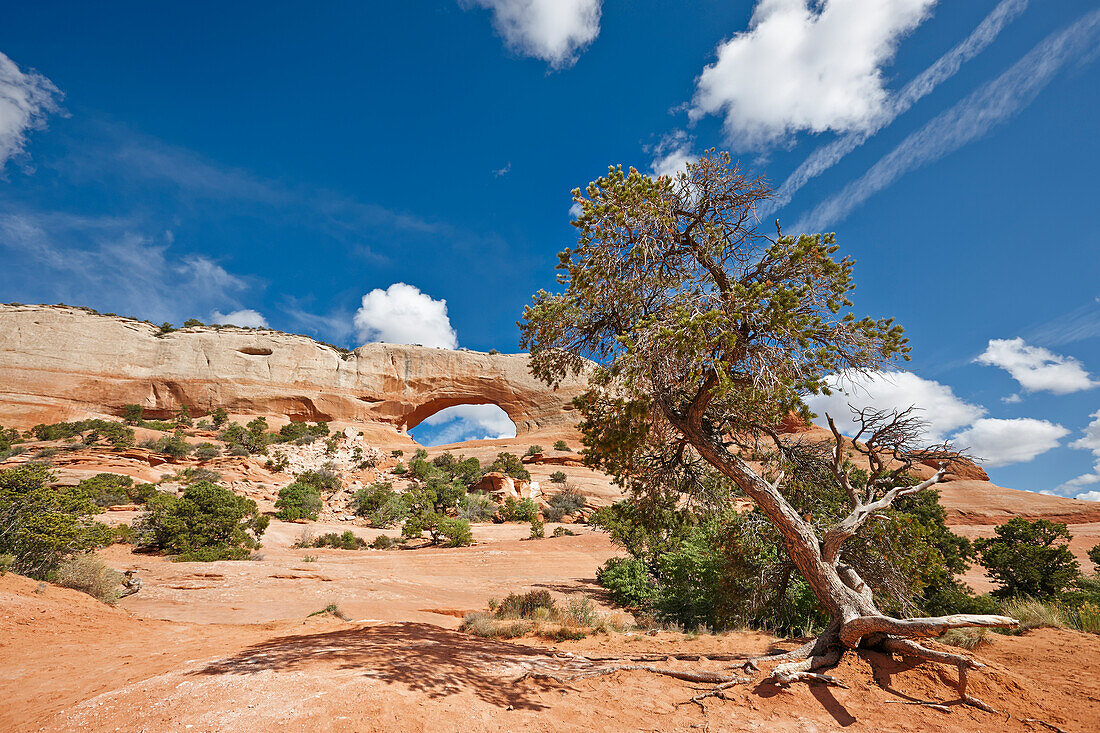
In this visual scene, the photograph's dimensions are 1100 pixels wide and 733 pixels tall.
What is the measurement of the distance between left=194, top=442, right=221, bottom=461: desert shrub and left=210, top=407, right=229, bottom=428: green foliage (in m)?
11.2

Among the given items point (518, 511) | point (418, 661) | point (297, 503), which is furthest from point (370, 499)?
point (418, 661)

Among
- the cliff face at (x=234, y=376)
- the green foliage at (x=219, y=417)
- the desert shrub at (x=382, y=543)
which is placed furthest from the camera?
the green foliage at (x=219, y=417)

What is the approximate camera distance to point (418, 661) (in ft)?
18.2

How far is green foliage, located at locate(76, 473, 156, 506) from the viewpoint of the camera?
1831 centimetres

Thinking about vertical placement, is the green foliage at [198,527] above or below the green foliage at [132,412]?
below

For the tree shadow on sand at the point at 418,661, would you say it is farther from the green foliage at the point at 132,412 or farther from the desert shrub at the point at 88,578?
the green foliage at the point at 132,412

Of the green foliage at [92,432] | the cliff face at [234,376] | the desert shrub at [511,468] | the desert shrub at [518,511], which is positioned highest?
the cliff face at [234,376]

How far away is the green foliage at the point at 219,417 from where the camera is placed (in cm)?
4003

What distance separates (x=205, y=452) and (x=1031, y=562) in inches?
1515

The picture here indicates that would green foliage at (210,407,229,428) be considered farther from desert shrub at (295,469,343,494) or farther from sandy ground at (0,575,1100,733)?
sandy ground at (0,575,1100,733)

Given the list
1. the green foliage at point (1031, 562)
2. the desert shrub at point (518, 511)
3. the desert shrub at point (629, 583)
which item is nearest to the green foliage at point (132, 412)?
the desert shrub at point (518, 511)

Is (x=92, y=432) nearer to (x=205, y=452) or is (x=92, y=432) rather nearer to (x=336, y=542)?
(x=205, y=452)

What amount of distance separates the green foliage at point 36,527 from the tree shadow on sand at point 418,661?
6.04 m

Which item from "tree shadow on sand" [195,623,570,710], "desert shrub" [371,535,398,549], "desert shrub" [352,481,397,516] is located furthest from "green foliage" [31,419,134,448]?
"tree shadow on sand" [195,623,570,710]
